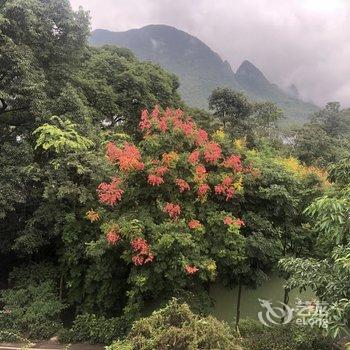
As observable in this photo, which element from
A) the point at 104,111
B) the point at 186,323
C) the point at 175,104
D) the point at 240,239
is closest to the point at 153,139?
the point at 240,239

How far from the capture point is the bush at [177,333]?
5770 mm

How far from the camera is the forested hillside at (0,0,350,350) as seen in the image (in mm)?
9422

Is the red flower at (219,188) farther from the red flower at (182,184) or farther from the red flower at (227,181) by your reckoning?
the red flower at (182,184)

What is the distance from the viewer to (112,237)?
30.0 ft

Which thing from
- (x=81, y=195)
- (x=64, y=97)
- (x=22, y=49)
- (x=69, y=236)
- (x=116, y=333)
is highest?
(x=22, y=49)

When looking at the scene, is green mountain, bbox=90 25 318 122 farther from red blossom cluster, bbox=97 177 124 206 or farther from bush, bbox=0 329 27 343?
bush, bbox=0 329 27 343

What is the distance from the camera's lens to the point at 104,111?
18.1 meters

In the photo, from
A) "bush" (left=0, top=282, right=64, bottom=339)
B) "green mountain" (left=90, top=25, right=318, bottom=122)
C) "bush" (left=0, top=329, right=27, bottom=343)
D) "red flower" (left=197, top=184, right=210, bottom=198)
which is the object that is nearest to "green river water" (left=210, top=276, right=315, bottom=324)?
"red flower" (left=197, top=184, right=210, bottom=198)

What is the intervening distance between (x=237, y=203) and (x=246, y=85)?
83.5m

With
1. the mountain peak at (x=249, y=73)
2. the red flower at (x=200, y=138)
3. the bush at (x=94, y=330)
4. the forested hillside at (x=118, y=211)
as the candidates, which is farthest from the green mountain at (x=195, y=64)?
the bush at (x=94, y=330)

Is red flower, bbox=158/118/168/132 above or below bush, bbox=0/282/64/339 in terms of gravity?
above

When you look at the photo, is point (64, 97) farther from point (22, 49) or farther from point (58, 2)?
point (58, 2)

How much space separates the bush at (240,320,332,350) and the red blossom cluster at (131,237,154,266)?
2565mm

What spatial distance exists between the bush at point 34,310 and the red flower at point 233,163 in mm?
5562
